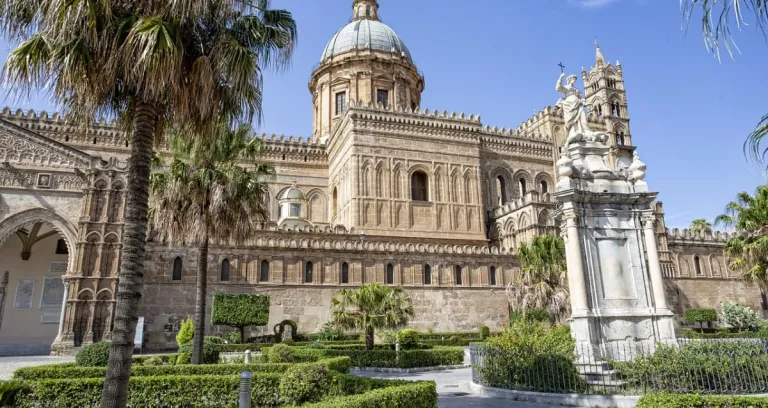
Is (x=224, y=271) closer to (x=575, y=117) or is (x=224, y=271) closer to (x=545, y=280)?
(x=545, y=280)

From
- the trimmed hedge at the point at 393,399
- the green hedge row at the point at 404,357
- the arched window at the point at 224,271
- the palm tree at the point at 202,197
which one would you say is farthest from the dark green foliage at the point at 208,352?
the trimmed hedge at the point at 393,399

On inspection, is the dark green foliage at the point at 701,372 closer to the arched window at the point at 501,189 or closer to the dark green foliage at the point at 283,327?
the dark green foliage at the point at 283,327

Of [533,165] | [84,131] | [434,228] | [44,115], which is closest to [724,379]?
[84,131]

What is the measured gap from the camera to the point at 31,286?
26.8 m

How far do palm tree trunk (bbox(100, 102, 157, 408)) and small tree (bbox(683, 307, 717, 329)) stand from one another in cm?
3505

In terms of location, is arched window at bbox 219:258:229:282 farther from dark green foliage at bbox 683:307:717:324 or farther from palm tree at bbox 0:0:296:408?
dark green foliage at bbox 683:307:717:324

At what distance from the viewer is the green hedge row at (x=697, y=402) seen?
7000 mm

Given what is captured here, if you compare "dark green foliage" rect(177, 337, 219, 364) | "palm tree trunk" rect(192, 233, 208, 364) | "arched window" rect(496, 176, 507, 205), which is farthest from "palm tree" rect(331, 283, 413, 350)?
"arched window" rect(496, 176, 507, 205)

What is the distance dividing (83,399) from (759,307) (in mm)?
43740

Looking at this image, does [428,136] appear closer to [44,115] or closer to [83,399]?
[44,115]

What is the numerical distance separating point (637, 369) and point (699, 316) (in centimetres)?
2883

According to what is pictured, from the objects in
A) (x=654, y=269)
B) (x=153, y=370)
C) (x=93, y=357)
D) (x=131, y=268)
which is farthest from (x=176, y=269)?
(x=654, y=269)

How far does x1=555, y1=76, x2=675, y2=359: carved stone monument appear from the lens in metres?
11.2

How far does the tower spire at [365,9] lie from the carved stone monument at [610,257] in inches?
1624
